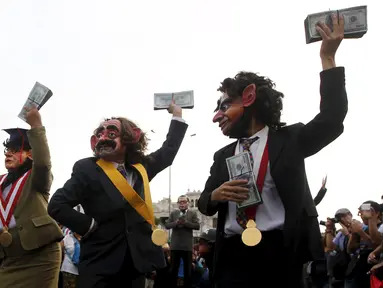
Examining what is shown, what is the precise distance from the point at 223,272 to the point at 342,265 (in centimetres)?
596

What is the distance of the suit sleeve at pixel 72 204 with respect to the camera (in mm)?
4203

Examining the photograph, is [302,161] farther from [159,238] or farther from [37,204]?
[37,204]

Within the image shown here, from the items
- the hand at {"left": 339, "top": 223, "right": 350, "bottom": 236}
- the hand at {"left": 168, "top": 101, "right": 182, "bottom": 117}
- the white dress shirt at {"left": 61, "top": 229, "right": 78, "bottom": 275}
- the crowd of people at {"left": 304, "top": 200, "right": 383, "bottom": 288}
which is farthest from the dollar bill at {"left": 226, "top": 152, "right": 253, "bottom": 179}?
the white dress shirt at {"left": 61, "top": 229, "right": 78, "bottom": 275}

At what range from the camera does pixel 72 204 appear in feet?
14.4

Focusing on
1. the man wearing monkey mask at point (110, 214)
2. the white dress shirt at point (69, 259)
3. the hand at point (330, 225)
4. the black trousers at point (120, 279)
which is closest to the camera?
the black trousers at point (120, 279)

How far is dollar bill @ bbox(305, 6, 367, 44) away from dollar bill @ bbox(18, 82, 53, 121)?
8.87 ft

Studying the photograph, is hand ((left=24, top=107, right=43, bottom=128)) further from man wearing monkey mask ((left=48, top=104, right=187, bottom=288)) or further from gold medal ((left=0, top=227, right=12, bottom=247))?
gold medal ((left=0, top=227, right=12, bottom=247))

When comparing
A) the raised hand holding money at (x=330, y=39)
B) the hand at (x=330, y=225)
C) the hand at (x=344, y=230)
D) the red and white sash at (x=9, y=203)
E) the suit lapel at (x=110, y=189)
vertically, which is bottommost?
the hand at (x=330, y=225)

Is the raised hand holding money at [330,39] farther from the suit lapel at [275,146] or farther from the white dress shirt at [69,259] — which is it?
the white dress shirt at [69,259]

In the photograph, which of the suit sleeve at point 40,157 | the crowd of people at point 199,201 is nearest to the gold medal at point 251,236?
the crowd of people at point 199,201

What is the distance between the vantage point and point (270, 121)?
140 inches

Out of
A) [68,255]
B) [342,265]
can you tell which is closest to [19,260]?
[68,255]

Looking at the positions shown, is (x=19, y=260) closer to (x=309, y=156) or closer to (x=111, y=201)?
(x=111, y=201)

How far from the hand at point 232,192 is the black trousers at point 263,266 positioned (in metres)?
0.27
